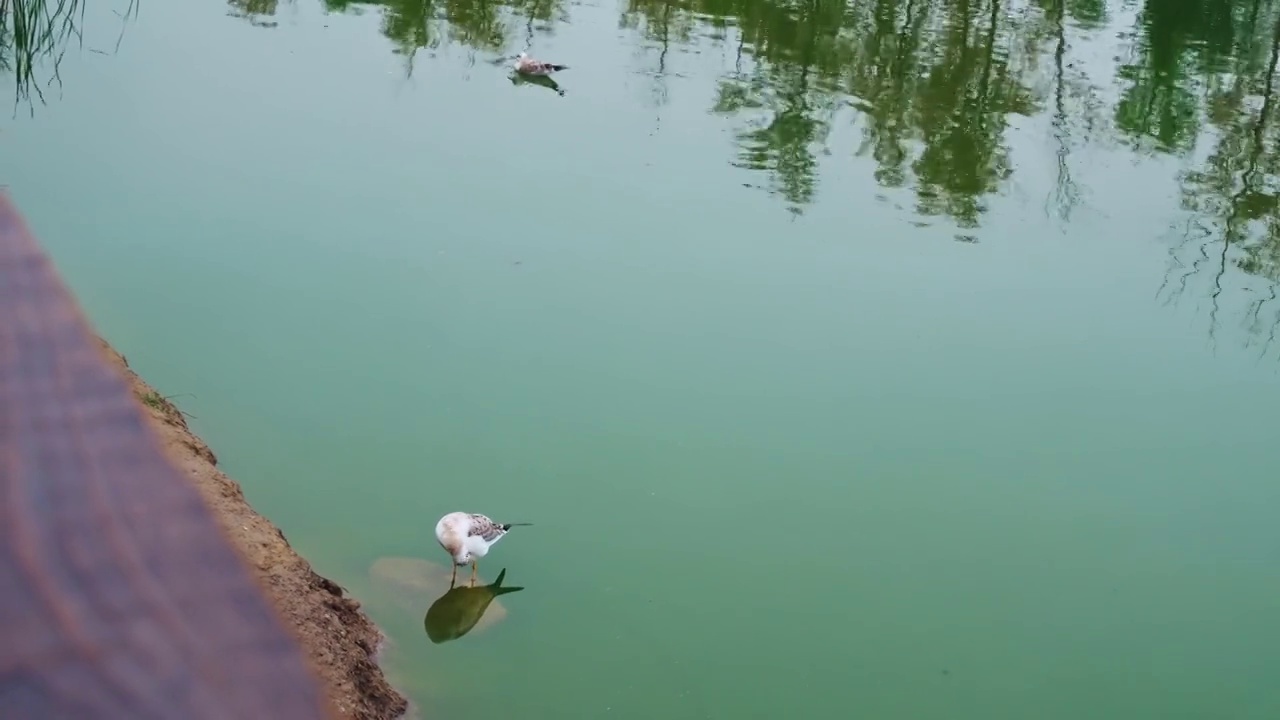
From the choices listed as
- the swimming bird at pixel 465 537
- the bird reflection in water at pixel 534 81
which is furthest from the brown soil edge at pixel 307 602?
the bird reflection in water at pixel 534 81

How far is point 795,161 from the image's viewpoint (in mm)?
6723

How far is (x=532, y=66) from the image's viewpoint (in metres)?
7.28

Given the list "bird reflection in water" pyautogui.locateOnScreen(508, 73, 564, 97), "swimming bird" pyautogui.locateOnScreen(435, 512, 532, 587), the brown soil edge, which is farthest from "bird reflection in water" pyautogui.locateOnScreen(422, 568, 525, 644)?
"bird reflection in water" pyautogui.locateOnScreen(508, 73, 564, 97)

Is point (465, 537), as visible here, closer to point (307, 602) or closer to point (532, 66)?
point (307, 602)

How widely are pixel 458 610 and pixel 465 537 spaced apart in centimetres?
21

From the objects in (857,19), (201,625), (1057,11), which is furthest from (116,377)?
(1057,11)

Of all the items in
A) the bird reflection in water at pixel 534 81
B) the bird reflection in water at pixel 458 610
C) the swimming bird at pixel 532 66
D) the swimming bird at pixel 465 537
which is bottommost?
the bird reflection in water at pixel 458 610

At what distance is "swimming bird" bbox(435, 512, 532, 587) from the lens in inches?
131

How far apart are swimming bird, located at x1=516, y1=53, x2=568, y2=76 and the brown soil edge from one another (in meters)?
4.37

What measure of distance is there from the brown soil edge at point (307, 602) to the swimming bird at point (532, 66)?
14.3 feet

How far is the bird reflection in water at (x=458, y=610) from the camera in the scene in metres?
3.29

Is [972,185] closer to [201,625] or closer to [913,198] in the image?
[913,198]

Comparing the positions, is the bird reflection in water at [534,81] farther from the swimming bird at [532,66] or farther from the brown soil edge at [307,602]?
the brown soil edge at [307,602]

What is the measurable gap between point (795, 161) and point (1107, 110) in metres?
2.55
